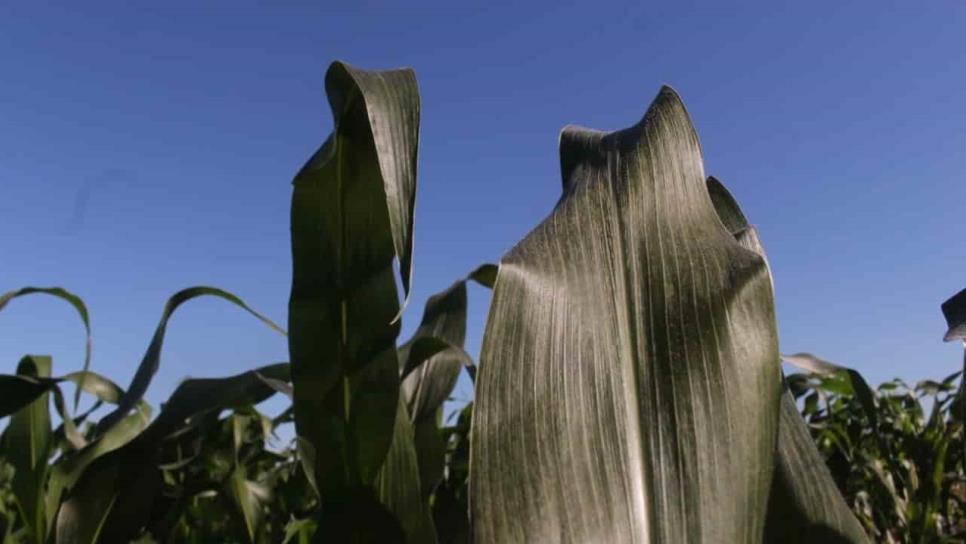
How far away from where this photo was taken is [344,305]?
476mm

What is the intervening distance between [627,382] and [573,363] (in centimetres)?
3

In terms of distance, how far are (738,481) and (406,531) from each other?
0.81 feet

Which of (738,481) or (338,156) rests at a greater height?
(338,156)

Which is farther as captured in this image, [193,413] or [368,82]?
[193,413]

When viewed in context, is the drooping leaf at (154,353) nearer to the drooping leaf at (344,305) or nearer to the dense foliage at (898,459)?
the drooping leaf at (344,305)

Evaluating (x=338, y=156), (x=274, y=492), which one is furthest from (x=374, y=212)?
(x=274, y=492)

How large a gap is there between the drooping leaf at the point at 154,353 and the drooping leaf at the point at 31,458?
12 cm

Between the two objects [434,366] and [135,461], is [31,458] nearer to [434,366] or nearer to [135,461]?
[135,461]

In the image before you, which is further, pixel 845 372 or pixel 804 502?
pixel 845 372

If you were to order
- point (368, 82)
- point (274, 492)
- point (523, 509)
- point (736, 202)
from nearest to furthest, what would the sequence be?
point (523, 509), point (368, 82), point (736, 202), point (274, 492)

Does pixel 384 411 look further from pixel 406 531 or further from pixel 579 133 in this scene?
pixel 579 133

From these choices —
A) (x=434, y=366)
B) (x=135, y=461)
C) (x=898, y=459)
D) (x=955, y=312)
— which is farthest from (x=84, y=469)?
(x=898, y=459)

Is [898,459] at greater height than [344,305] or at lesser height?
lesser

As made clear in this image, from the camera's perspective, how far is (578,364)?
0.34 m
